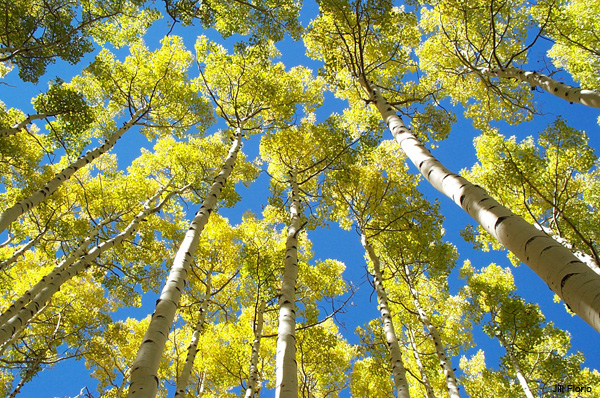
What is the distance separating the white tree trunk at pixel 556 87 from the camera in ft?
21.1

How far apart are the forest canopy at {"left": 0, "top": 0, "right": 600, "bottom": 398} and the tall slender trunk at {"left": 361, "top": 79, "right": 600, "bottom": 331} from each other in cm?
292

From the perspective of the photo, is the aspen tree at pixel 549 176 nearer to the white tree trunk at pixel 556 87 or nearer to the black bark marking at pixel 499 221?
the white tree trunk at pixel 556 87

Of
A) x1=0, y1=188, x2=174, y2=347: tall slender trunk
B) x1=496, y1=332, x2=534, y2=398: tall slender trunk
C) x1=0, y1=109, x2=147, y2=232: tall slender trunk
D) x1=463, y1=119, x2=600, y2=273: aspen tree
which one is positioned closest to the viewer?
x1=0, y1=109, x2=147, y2=232: tall slender trunk

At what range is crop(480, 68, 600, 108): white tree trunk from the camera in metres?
6.44

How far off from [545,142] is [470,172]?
9.48 feet

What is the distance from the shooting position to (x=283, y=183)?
27.9 feet

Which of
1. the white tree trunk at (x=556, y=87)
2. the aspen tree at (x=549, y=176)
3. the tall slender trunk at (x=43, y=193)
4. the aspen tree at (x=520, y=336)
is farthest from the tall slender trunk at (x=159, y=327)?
the aspen tree at (x=520, y=336)

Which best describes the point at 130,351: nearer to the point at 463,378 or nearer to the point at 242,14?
the point at 242,14

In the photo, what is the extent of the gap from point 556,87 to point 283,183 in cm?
728

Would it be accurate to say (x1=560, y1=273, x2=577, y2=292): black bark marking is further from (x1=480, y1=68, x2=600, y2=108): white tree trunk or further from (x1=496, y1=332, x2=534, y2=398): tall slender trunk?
(x1=496, y1=332, x2=534, y2=398): tall slender trunk

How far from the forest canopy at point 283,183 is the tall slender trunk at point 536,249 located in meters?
2.92

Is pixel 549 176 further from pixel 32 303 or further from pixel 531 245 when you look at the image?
pixel 32 303

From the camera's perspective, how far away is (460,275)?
1311 cm

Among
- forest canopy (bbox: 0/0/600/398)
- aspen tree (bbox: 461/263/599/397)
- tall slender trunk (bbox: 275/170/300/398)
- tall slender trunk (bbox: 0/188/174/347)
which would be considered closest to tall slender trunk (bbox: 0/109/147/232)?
forest canopy (bbox: 0/0/600/398)
